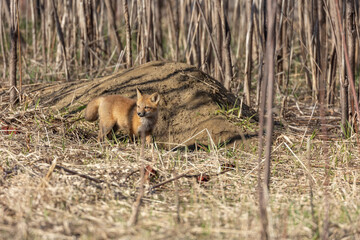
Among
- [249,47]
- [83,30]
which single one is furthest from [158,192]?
[83,30]

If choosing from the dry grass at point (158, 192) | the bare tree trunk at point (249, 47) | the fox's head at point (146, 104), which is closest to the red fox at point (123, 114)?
the fox's head at point (146, 104)

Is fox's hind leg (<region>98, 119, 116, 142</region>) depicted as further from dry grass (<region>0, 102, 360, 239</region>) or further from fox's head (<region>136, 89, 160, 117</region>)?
fox's head (<region>136, 89, 160, 117</region>)

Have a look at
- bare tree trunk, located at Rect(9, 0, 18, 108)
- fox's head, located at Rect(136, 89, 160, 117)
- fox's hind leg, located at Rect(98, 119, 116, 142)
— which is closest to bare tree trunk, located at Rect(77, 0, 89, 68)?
bare tree trunk, located at Rect(9, 0, 18, 108)

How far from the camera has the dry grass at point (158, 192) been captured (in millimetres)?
2805

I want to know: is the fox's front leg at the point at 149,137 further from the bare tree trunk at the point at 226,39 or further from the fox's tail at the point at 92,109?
the bare tree trunk at the point at 226,39

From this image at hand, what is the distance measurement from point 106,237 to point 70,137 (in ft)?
8.31

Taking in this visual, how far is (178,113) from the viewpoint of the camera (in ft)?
18.7

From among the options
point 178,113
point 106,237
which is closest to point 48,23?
point 178,113

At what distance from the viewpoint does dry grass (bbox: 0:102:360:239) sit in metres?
2.80

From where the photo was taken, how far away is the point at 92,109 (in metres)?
5.35

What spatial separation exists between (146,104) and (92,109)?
70cm

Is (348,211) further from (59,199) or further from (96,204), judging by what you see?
(59,199)

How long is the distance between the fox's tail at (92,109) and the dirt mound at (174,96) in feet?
1.39

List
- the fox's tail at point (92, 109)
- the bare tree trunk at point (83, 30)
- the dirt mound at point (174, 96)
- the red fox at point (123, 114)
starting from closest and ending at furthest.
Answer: the red fox at point (123, 114) < the fox's tail at point (92, 109) < the dirt mound at point (174, 96) < the bare tree trunk at point (83, 30)
